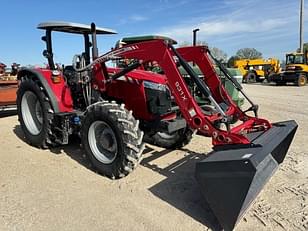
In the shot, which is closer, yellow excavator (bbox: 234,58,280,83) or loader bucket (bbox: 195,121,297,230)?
loader bucket (bbox: 195,121,297,230)

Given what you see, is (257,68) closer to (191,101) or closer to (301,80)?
(301,80)

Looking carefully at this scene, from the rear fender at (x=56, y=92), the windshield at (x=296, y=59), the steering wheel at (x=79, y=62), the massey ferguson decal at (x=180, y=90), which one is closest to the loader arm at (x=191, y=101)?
the massey ferguson decal at (x=180, y=90)

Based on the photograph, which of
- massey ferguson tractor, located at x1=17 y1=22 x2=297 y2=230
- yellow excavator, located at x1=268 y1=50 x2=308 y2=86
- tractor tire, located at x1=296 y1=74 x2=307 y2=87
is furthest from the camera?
yellow excavator, located at x1=268 y1=50 x2=308 y2=86

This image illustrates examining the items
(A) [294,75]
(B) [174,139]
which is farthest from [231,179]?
(A) [294,75]

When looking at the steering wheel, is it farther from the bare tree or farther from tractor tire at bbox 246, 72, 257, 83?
the bare tree

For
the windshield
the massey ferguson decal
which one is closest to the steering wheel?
the massey ferguson decal

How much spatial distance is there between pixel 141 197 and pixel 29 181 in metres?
1.50

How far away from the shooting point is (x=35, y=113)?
542 cm

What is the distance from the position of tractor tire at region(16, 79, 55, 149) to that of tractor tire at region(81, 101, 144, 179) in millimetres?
968

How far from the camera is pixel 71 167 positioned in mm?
4312

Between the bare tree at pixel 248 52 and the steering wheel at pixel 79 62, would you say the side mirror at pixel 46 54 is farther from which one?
the bare tree at pixel 248 52

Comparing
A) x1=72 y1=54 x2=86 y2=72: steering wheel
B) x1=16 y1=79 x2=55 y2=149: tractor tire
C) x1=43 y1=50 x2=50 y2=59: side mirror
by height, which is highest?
x1=43 y1=50 x2=50 y2=59: side mirror

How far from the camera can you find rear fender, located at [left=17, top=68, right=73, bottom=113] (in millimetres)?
4648

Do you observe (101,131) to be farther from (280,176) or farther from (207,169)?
(280,176)
